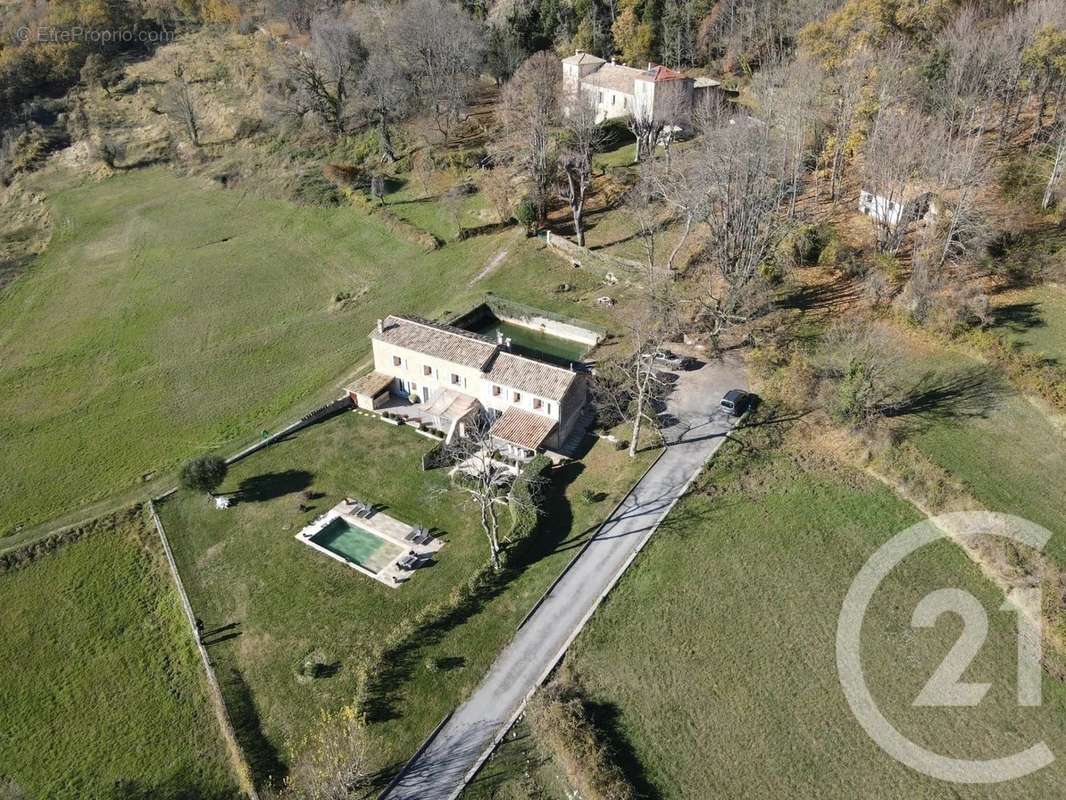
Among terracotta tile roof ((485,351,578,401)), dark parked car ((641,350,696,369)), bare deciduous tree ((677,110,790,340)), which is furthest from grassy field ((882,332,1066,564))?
terracotta tile roof ((485,351,578,401))

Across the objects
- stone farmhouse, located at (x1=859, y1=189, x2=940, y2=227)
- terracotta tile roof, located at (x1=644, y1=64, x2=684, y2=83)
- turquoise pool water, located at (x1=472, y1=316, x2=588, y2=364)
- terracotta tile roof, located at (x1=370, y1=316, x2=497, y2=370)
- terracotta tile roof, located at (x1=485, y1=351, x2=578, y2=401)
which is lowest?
turquoise pool water, located at (x1=472, y1=316, x2=588, y2=364)

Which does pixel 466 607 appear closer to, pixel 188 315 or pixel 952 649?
pixel 952 649

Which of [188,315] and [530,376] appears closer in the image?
[530,376]

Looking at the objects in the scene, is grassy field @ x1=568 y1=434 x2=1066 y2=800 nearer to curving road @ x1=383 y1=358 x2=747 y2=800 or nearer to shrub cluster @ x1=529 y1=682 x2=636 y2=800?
shrub cluster @ x1=529 y1=682 x2=636 y2=800

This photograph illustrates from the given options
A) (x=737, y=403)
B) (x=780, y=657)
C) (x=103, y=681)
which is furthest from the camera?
(x=737, y=403)

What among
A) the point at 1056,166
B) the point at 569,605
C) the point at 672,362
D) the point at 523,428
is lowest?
the point at 569,605

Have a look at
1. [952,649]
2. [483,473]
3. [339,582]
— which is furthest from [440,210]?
[952,649]
